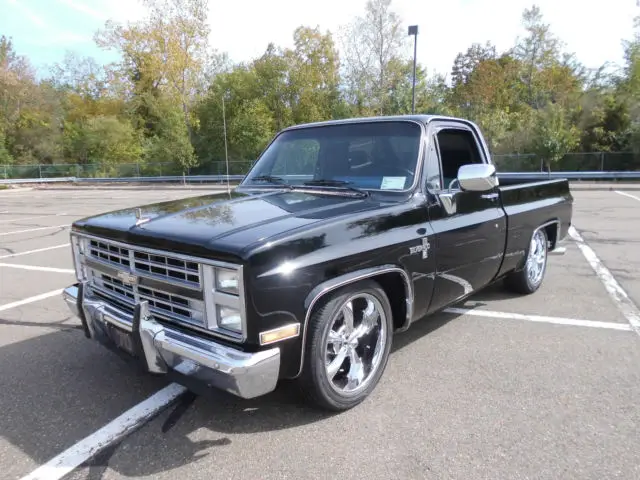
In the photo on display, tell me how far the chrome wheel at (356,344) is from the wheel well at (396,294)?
175 mm

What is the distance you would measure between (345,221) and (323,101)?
3551cm

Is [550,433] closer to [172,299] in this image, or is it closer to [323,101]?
[172,299]

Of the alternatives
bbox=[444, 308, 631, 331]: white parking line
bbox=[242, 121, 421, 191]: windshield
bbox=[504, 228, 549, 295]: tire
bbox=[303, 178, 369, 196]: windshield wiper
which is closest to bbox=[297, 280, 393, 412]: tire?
bbox=[303, 178, 369, 196]: windshield wiper

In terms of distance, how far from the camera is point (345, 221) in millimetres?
2910

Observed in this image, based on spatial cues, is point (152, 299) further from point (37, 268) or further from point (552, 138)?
point (552, 138)

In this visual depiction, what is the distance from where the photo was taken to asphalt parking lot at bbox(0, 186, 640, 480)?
8.23 ft

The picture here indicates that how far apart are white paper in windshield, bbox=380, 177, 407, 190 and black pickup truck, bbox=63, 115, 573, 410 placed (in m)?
0.01

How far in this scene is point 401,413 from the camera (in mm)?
2990

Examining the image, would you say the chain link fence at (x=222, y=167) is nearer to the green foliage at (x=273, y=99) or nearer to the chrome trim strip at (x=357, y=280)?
the green foliage at (x=273, y=99)

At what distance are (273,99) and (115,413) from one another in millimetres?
36667

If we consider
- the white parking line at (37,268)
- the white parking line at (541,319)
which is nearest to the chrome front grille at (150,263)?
the white parking line at (541,319)

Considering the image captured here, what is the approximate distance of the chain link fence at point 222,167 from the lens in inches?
1042

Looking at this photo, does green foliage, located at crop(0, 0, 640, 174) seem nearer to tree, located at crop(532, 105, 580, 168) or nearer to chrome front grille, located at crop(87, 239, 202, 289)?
tree, located at crop(532, 105, 580, 168)

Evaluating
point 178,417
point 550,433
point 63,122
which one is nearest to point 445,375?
point 550,433
